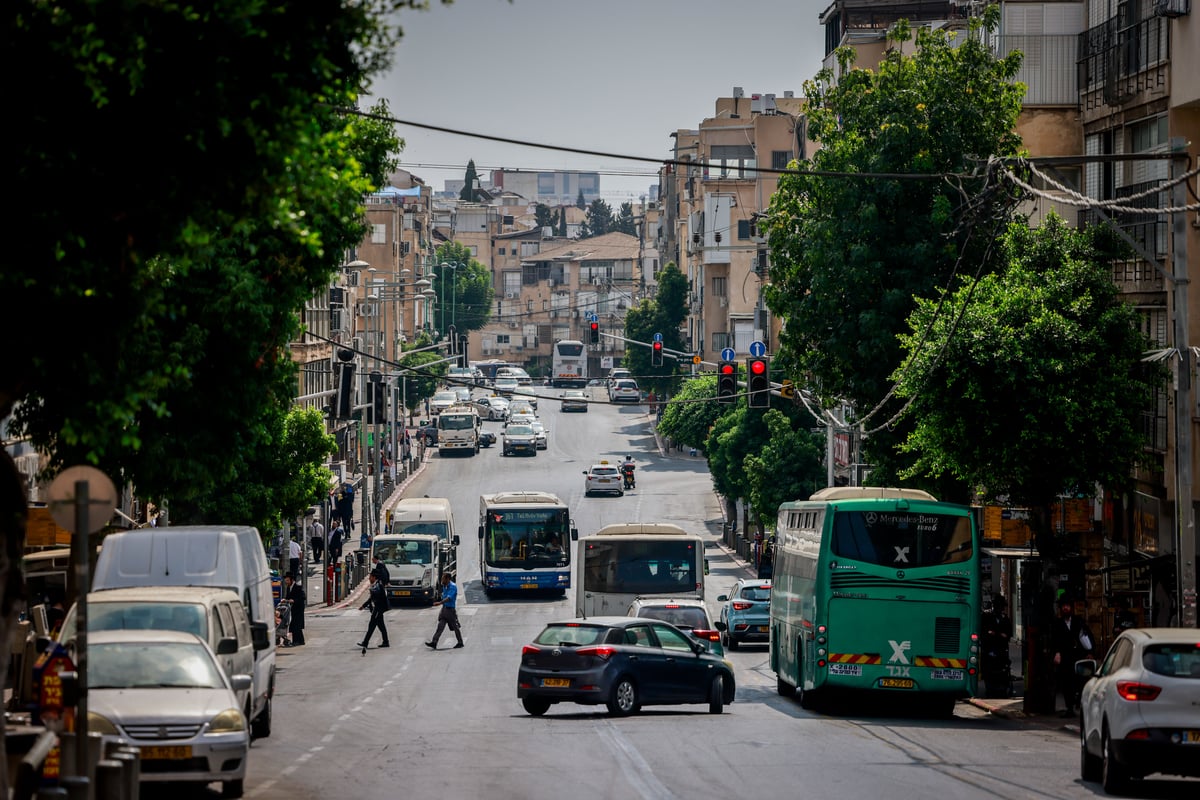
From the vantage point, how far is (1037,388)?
94.2 ft

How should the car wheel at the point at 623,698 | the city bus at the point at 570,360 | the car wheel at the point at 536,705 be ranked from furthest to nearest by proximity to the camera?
the city bus at the point at 570,360 < the car wheel at the point at 536,705 < the car wheel at the point at 623,698

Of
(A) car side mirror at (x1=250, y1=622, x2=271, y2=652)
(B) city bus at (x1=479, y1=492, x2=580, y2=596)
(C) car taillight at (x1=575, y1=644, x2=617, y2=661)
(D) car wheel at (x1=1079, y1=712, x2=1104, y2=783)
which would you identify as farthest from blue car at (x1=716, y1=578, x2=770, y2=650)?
(D) car wheel at (x1=1079, y1=712, x2=1104, y2=783)

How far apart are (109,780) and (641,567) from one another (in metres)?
29.1

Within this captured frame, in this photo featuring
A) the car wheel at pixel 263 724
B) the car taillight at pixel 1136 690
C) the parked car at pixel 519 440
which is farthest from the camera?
the parked car at pixel 519 440

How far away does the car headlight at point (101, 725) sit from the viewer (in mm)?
15578

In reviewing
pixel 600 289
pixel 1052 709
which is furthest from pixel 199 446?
pixel 600 289

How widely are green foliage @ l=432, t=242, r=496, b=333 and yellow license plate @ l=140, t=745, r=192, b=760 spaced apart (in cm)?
15260

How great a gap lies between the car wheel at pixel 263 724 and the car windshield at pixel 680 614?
1109cm

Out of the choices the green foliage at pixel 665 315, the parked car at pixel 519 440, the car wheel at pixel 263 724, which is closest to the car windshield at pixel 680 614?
the car wheel at pixel 263 724

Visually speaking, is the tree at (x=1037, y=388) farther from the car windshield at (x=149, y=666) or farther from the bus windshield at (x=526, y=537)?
the bus windshield at (x=526, y=537)

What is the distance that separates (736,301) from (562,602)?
5507cm

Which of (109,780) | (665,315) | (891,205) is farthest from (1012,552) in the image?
(665,315)

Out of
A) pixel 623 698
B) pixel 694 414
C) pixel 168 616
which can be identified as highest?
pixel 694 414

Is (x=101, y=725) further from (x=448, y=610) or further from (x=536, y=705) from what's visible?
(x=448, y=610)
